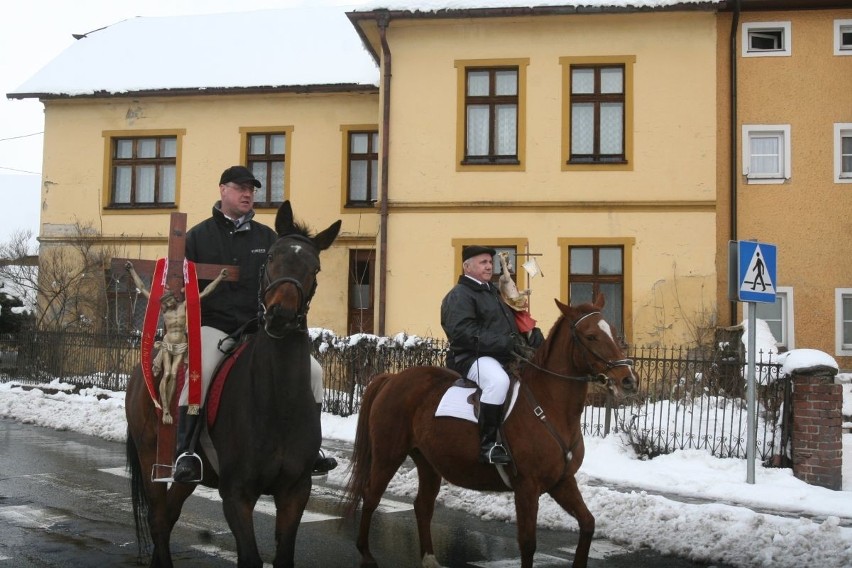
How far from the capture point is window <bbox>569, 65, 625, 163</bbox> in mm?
20141

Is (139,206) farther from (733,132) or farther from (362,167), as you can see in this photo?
(733,132)

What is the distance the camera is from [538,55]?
20328 millimetres

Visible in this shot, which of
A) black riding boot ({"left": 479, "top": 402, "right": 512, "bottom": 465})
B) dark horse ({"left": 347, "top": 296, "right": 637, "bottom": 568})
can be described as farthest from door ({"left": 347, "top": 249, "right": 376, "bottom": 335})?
black riding boot ({"left": 479, "top": 402, "right": 512, "bottom": 465})

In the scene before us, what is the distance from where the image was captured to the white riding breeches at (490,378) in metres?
6.63

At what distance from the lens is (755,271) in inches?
412

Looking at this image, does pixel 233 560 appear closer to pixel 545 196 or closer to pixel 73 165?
pixel 545 196

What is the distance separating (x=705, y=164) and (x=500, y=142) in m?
4.61

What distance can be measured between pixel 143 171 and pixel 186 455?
71.8 ft

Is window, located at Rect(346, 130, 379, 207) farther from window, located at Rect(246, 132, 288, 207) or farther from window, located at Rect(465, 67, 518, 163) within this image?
window, located at Rect(465, 67, 518, 163)

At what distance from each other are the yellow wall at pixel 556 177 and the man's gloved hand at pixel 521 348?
41.2 ft

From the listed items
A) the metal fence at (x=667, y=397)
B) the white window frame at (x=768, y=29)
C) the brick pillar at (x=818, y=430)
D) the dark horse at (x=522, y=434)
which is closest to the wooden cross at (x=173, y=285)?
the dark horse at (x=522, y=434)

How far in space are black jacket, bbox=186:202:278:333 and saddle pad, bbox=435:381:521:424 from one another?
1725 millimetres

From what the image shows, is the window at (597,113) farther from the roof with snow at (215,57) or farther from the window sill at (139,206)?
the window sill at (139,206)

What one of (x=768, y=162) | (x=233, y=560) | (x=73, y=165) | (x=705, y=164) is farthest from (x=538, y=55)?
(x=233, y=560)
